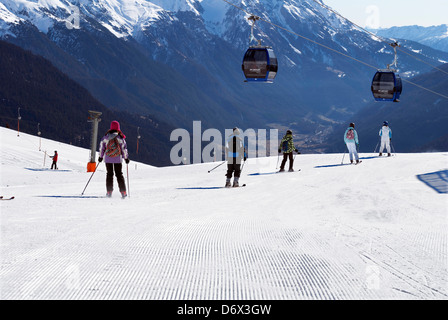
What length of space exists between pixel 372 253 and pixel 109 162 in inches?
290

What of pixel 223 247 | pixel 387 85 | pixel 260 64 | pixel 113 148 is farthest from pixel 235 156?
pixel 387 85

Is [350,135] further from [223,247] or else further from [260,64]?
[223,247]

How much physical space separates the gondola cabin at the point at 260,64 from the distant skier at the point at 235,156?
19.0 ft

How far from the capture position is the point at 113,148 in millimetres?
11523

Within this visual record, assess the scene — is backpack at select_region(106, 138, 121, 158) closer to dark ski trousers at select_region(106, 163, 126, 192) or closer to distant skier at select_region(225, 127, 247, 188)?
dark ski trousers at select_region(106, 163, 126, 192)

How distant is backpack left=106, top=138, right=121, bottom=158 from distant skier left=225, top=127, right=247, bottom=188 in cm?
433

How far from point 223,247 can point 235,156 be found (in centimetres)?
905

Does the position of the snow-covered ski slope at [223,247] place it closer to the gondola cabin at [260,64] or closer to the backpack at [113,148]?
the backpack at [113,148]

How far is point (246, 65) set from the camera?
2041cm

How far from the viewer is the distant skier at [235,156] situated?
14.9m

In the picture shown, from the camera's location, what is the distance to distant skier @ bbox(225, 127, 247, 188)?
14.9 meters
